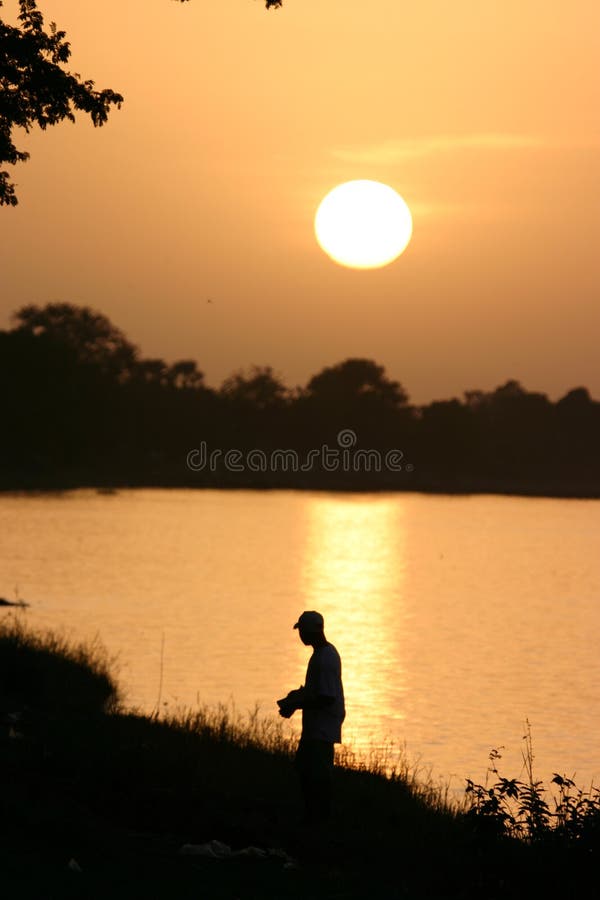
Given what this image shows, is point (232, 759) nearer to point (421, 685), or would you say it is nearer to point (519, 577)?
point (421, 685)

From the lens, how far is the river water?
35844 millimetres

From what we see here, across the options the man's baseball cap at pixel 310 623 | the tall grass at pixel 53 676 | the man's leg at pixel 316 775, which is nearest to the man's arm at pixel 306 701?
the man's leg at pixel 316 775

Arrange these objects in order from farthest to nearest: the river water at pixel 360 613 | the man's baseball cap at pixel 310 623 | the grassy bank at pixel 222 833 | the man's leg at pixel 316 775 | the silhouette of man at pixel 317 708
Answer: the river water at pixel 360 613 → the man's leg at pixel 316 775 → the silhouette of man at pixel 317 708 → the man's baseball cap at pixel 310 623 → the grassy bank at pixel 222 833

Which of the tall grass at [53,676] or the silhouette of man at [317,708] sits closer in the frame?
the silhouette of man at [317,708]

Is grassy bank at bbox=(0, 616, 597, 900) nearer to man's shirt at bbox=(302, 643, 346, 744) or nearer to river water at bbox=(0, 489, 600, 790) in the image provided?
man's shirt at bbox=(302, 643, 346, 744)

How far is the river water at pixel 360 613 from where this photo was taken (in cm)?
3584

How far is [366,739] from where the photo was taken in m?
32.3

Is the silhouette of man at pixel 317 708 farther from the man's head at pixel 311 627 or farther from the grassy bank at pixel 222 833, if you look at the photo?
the grassy bank at pixel 222 833

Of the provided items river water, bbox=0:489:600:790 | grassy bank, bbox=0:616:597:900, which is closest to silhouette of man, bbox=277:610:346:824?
grassy bank, bbox=0:616:597:900

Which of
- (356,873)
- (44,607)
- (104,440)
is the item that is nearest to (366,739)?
(356,873)

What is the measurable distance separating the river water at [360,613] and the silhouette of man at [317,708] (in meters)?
10.8

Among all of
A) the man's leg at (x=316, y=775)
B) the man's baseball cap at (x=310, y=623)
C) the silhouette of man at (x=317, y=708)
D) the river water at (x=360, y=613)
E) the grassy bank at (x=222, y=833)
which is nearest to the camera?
the grassy bank at (x=222, y=833)

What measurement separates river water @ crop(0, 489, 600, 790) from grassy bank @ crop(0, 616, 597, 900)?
7.98 meters

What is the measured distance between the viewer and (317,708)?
1594cm
